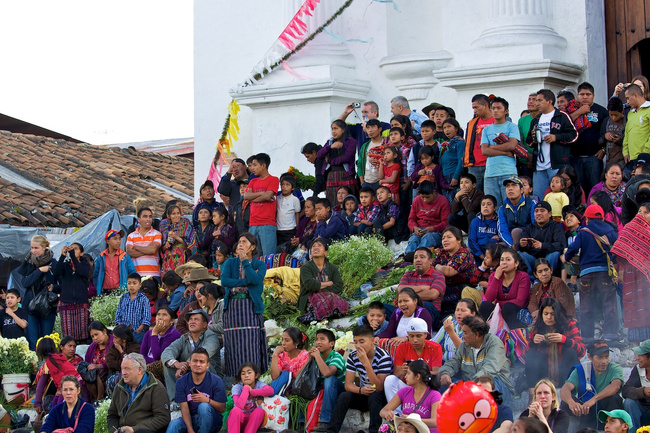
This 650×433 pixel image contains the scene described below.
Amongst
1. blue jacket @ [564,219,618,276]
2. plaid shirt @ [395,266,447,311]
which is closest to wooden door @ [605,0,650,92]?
blue jacket @ [564,219,618,276]

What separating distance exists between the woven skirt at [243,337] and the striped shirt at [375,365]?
1.50 m

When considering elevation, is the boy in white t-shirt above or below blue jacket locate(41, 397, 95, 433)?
above

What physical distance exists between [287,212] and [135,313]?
103 inches

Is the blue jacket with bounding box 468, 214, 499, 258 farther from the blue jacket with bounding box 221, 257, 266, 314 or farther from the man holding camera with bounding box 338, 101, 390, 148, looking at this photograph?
the man holding camera with bounding box 338, 101, 390, 148

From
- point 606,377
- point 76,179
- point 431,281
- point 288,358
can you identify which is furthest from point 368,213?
point 76,179

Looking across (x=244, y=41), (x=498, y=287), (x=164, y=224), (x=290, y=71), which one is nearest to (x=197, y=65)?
(x=244, y=41)

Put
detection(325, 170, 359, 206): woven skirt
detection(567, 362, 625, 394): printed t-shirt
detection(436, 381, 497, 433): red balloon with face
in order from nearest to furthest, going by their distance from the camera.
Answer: detection(436, 381, 497, 433): red balloon with face
detection(567, 362, 625, 394): printed t-shirt
detection(325, 170, 359, 206): woven skirt

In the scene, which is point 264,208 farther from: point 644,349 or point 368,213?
point 644,349

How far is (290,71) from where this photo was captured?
17.5m

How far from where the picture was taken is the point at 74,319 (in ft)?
46.1

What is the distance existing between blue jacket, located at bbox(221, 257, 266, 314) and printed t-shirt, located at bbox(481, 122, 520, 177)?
308cm

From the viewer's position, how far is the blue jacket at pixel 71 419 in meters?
10.7

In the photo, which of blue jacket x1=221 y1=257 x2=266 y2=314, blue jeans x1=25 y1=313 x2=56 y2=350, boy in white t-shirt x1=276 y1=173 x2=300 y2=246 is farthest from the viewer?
→ boy in white t-shirt x1=276 y1=173 x2=300 y2=246

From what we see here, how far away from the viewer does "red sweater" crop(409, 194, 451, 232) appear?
1311 centimetres
